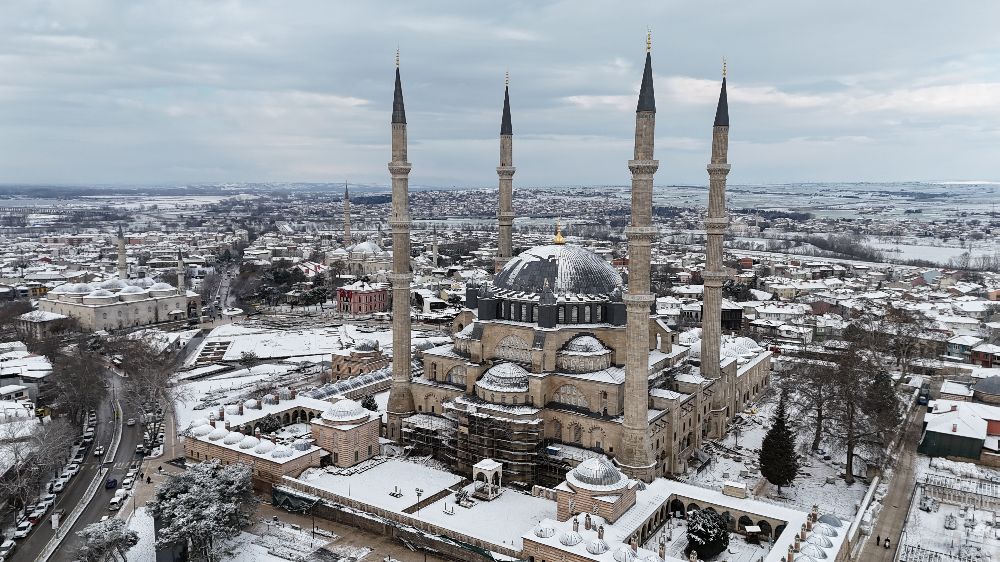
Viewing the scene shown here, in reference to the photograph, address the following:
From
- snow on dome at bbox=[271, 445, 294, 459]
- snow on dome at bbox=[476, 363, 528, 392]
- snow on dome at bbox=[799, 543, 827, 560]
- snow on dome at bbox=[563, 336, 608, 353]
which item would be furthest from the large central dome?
snow on dome at bbox=[799, 543, 827, 560]

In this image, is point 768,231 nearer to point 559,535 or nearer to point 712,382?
point 712,382

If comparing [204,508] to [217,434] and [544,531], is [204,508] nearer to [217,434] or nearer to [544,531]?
[217,434]

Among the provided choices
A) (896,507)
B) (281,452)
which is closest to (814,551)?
(896,507)

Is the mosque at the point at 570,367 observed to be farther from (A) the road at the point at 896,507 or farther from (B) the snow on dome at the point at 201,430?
(B) the snow on dome at the point at 201,430

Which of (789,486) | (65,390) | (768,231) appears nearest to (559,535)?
(789,486)

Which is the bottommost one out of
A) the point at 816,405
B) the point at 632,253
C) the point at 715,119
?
the point at 816,405

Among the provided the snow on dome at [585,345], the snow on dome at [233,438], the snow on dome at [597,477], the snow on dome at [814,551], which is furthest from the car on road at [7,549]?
the snow on dome at [814,551]
